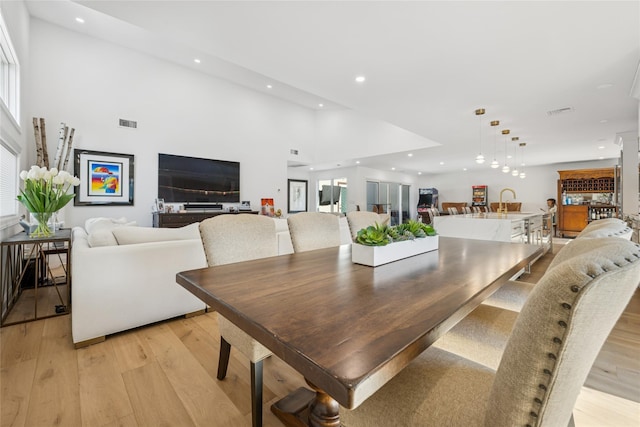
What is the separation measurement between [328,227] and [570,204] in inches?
380

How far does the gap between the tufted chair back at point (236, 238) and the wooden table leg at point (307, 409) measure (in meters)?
0.80

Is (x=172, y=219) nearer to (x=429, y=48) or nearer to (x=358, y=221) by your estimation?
(x=358, y=221)

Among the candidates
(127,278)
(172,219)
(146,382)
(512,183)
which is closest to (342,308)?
(146,382)

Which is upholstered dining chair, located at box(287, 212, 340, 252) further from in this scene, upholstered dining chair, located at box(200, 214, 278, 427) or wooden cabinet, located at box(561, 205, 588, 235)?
wooden cabinet, located at box(561, 205, 588, 235)

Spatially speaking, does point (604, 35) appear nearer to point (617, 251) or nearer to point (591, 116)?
point (591, 116)

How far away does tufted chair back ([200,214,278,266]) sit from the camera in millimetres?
1599

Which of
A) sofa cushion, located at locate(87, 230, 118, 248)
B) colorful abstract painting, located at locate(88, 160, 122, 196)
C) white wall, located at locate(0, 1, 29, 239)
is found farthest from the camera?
colorful abstract painting, located at locate(88, 160, 122, 196)

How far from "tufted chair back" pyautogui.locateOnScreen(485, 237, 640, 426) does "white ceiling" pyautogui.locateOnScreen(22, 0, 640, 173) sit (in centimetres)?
235

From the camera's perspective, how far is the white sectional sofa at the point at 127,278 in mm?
2057

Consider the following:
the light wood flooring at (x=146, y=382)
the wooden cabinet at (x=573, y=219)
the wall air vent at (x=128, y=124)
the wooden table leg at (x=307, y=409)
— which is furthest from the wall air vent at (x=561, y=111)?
the wall air vent at (x=128, y=124)

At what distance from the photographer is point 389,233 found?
1.55 meters

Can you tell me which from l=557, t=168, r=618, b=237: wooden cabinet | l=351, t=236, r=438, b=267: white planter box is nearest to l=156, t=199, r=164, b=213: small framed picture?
l=351, t=236, r=438, b=267: white planter box

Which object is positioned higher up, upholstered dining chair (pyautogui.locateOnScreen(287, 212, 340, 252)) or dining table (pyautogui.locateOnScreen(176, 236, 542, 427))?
upholstered dining chair (pyautogui.locateOnScreen(287, 212, 340, 252))

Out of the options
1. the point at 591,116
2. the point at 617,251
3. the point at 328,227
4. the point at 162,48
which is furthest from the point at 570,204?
the point at 162,48
